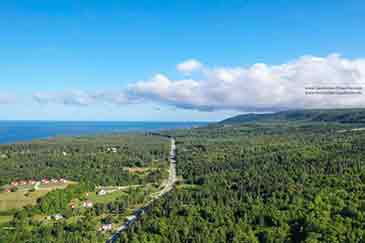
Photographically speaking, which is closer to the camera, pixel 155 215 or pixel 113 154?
pixel 155 215

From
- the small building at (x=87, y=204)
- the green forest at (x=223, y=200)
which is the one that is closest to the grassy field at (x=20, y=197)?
the green forest at (x=223, y=200)

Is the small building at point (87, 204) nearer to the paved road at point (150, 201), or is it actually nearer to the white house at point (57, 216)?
the white house at point (57, 216)

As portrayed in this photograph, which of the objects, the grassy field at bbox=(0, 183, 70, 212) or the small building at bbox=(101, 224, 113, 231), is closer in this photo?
the small building at bbox=(101, 224, 113, 231)

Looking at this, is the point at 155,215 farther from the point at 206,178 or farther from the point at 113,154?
the point at 113,154

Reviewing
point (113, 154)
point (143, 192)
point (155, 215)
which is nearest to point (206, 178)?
point (143, 192)

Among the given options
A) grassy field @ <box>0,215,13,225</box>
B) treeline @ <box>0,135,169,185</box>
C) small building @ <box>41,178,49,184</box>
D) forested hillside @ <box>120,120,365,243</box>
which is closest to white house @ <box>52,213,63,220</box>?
grassy field @ <box>0,215,13,225</box>

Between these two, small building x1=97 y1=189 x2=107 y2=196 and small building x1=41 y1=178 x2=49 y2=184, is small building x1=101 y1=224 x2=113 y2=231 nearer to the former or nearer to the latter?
small building x1=97 y1=189 x2=107 y2=196
